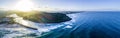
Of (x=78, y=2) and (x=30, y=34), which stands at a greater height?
(x=78, y=2)

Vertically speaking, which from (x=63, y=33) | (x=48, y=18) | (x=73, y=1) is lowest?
(x=63, y=33)

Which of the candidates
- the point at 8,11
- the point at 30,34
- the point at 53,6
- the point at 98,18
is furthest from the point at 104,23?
the point at 8,11

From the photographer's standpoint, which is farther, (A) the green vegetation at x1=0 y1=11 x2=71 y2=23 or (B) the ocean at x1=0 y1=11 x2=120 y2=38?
(A) the green vegetation at x1=0 y1=11 x2=71 y2=23

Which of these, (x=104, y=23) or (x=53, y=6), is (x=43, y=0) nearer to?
(x=53, y=6)

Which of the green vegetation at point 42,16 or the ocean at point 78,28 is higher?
the green vegetation at point 42,16

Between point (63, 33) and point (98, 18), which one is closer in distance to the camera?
point (63, 33)

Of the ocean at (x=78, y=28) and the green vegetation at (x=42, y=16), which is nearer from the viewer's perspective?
the ocean at (x=78, y=28)

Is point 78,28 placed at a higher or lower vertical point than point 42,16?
lower

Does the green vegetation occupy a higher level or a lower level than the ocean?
higher

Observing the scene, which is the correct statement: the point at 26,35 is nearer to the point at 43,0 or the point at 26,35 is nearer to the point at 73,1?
the point at 43,0

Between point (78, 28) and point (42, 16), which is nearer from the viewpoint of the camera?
point (78, 28)
